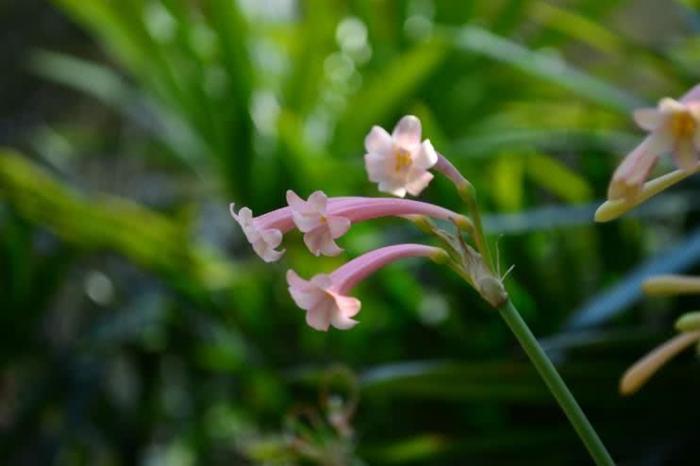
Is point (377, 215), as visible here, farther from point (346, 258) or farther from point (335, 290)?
point (346, 258)

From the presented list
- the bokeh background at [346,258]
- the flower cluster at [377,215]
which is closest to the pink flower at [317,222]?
the flower cluster at [377,215]

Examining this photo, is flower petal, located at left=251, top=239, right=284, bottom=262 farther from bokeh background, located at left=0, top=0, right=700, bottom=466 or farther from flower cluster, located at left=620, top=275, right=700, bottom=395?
bokeh background, located at left=0, top=0, right=700, bottom=466

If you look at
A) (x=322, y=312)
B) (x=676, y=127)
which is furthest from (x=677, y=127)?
(x=322, y=312)

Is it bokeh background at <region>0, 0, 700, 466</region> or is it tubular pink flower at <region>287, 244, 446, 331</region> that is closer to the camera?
tubular pink flower at <region>287, 244, 446, 331</region>

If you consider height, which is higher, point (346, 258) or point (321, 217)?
point (346, 258)

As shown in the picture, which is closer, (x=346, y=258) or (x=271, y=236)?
(x=271, y=236)

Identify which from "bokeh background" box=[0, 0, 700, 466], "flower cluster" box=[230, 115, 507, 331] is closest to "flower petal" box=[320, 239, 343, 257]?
"flower cluster" box=[230, 115, 507, 331]

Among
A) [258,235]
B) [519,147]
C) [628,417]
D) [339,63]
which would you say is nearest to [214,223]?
[339,63]
